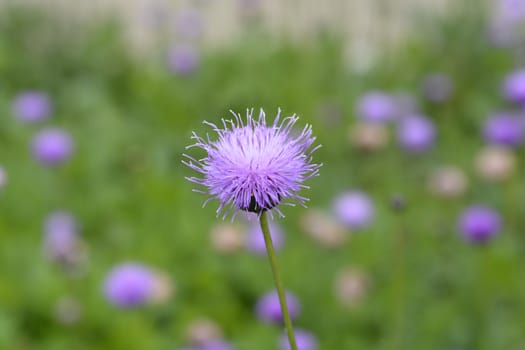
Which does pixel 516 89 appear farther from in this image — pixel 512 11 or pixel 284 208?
pixel 512 11

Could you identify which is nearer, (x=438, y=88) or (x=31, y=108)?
(x=31, y=108)

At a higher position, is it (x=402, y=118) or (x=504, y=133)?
(x=402, y=118)

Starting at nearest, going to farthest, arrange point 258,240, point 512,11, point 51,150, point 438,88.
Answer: point 258,240 < point 51,150 < point 438,88 < point 512,11

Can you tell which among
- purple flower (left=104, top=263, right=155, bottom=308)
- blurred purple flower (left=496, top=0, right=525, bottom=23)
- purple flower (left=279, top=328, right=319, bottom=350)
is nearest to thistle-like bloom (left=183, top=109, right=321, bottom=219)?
purple flower (left=279, top=328, right=319, bottom=350)

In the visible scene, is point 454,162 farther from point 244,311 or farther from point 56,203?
point 56,203

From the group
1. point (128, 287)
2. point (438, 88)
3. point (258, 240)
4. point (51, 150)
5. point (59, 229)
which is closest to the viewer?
point (128, 287)

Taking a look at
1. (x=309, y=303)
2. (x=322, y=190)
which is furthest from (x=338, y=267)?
(x=322, y=190)

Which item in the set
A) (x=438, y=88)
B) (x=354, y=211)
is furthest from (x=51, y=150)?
(x=438, y=88)
